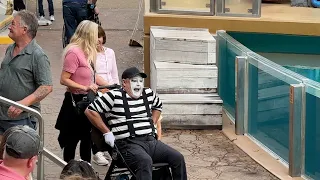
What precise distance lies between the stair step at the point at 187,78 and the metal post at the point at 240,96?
308 millimetres

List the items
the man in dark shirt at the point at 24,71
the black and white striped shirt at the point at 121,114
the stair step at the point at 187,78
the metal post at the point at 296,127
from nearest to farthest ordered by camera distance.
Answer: the man in dark shirt at the point at 24,71 → the black and white striped shirt at the point at 121,114 → the metal post at the point at 296,127 → the stair step at the point at 187,78

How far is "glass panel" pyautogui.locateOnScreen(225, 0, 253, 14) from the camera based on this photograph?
35.1 feet

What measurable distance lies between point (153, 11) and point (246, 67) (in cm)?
244

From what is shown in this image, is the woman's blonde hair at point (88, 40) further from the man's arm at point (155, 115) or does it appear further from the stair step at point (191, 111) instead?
the stair step at point (191, 111)

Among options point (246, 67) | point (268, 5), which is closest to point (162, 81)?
point (246, 67)

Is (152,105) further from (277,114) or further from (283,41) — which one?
(283,41)

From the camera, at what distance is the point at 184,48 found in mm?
9383

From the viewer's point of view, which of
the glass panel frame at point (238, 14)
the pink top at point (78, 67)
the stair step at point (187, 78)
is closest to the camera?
the pink top at point (78, 67)

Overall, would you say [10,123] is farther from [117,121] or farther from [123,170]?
[123,170]

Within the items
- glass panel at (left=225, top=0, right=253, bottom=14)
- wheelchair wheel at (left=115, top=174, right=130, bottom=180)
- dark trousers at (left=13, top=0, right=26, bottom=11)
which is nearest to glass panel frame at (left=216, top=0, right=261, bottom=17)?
glass panel at (left=225, top=0, right=253, bottom=14)

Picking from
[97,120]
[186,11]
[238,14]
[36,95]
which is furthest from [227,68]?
[36,95]

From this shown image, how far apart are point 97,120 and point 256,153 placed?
2.61m

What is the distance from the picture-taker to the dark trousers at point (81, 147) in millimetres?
7109

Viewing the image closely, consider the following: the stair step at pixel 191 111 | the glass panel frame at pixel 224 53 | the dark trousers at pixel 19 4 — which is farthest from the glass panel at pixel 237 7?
the dark trousers at pixel 19 4
